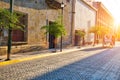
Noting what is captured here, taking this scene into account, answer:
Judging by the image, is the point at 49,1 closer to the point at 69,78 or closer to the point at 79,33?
the point at 79,33

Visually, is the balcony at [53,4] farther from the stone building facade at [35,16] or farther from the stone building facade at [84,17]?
the stone building facade at [84,17]

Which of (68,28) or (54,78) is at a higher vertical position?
(68,28)

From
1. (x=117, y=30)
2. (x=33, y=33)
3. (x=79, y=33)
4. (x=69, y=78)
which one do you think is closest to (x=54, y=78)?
(x=69, y=78)

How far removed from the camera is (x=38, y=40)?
23781 mm

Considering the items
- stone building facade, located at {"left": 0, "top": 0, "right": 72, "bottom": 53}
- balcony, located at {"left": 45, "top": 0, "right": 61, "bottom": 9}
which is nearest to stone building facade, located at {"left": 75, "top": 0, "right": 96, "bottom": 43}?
stone building facade, located at {"left": 0, "top": 0, "right": 72, "bottom": 53}

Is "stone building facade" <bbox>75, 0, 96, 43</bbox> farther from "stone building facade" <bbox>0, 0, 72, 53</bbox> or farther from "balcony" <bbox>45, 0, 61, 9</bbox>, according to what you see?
"balcony" <bbox>45, 0, 61, 9</bbox>

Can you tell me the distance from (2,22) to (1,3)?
4.84 meters

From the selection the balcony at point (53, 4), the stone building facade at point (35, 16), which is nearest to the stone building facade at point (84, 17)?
the stone building facade at point (35, 16)

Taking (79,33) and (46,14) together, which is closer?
(46,14)

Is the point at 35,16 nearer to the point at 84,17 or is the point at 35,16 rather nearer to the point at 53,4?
the point at 53,4

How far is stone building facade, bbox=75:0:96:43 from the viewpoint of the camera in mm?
37281

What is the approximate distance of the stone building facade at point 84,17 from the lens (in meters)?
37.3

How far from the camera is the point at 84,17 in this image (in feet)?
139

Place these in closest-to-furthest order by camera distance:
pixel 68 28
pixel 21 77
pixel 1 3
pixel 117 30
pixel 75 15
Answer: pixel 21 77, pixel 1 3, pixel 68 28, pixel 75 15, pixel 117 30
